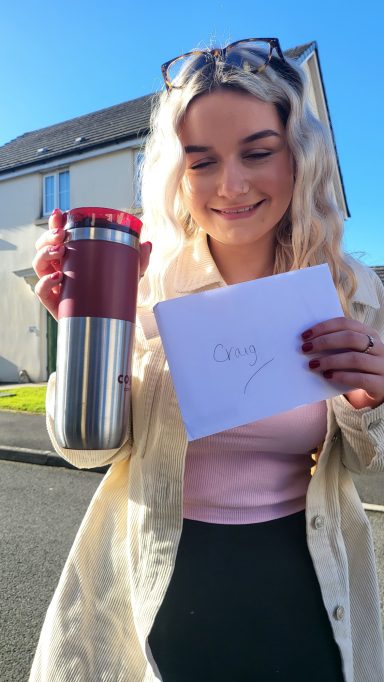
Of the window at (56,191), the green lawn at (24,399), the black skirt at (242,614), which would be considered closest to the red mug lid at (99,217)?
the black skirt at (242,614)

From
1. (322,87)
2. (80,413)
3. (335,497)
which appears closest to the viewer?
(80,413)

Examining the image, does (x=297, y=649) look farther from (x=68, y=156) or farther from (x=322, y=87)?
(x=322, y=87)

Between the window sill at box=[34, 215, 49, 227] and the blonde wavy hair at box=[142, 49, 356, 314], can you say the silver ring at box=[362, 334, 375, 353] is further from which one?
the window sill at box=[34, 215, 49, 227]

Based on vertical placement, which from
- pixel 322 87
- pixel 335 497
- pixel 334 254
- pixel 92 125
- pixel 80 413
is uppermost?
pixel 322 87

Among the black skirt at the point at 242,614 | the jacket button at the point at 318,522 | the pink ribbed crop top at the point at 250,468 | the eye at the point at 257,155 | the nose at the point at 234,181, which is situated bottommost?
the black skirt at the point at 242,614

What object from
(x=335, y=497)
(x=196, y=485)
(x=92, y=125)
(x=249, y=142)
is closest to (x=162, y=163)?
(x=249, y=142)

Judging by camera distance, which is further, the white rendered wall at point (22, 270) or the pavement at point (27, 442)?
the white rendered wall at point (22, 270)

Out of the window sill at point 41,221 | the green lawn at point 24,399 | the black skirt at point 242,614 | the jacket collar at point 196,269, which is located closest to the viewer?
the black skirt at point 242,614

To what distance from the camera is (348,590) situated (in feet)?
3.67

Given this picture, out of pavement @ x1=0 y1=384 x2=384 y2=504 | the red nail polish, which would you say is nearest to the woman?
the red nail polish

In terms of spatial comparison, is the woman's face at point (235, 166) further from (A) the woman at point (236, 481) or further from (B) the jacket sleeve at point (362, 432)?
(B) the jacket sleeve at point (362, 432)

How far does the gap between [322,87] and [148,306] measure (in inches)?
585

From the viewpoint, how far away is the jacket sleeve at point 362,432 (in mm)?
1028

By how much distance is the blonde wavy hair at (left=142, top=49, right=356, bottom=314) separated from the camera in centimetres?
116
